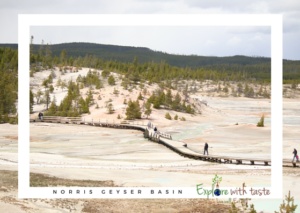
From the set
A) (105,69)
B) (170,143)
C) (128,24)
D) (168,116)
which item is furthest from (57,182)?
(105,69)

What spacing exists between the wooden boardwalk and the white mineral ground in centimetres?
19

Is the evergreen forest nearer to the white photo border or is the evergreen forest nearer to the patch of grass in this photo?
the white photo border

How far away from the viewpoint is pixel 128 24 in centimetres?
768

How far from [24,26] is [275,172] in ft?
14.7

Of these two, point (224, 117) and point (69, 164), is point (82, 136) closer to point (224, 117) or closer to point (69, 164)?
point (69, 164)

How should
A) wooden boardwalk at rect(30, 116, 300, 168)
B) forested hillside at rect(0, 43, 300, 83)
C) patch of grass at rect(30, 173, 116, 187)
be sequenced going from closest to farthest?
patch of grass at rect(30, 173, 116, 187) → wooden boardwalk at rect(30, 116, 300, 168) → forested hillside at rect(0, 43, 300, 83)

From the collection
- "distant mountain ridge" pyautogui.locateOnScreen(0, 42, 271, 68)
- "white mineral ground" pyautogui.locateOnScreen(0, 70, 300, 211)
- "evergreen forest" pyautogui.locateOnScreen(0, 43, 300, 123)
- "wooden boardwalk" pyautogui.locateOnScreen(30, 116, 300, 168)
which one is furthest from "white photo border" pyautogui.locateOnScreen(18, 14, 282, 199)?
"distant mountain ridge" pyautogui.locateOnScreen(0, 42, 271, 68)

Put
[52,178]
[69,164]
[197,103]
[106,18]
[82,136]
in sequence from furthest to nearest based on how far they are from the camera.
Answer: [197,103], [82,136], [69,164], [52,178], [106,18]

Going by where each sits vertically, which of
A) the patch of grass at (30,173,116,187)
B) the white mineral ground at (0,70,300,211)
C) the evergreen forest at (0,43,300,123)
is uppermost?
the evergreen forest at (0,43,300,123)

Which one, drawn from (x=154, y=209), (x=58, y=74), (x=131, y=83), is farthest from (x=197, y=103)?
(x=154, y=209)

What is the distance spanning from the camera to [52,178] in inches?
341

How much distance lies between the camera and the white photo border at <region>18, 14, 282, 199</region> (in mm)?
7652

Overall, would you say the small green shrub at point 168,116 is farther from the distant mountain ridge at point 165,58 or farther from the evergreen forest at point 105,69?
the distant mountain ridge at point 165,58

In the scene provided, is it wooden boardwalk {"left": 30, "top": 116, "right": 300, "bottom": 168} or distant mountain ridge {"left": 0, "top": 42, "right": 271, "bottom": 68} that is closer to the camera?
wooden boardwalk {"left": 30, "top": 116, "right": 300, "bottom": 168}
